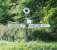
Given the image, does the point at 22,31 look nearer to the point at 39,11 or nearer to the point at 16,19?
the point at 39,11

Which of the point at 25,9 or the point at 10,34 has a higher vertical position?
the point at 25,9

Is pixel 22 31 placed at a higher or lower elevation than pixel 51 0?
lower

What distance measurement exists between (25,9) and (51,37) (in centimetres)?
289

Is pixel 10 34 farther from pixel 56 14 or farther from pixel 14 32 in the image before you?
pixel 56 14

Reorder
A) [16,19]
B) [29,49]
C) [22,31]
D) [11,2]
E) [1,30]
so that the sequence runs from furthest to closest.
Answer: [11,2] < [16,19] < [1,30] < [22,31] < [29,49]

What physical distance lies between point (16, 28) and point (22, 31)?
74 centimetres

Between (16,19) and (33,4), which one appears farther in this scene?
(16,19)

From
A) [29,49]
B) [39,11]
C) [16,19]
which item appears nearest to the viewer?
[29,49]

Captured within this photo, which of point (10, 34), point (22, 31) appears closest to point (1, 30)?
point (10, 34)

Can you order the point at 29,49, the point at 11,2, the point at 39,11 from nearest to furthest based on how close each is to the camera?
the point at 29,49, the point at 39,11, the point at 11,2

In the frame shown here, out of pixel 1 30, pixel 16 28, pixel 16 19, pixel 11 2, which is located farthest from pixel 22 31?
pixel 11 2

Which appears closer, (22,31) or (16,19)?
(22,31)

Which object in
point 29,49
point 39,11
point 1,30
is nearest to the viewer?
point 29,49

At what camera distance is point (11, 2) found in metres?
25.9
